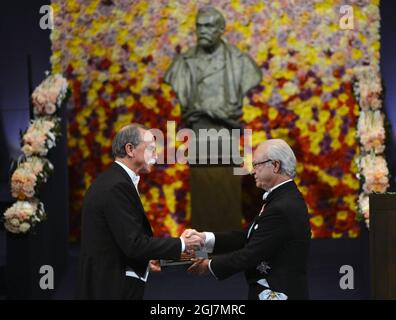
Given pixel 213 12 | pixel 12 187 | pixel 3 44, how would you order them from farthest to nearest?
pixel 3 44 < pixel 213 12 < pixel 12 187

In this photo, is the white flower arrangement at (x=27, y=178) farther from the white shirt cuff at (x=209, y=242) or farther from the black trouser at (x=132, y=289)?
the black trouser at (x=132, y=289)

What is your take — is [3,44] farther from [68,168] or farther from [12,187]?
[12,187]

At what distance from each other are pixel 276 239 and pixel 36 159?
10.5ft

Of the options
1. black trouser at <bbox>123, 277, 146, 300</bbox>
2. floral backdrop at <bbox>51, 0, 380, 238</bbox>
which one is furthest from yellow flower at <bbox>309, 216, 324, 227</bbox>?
black trouser at <bbox>123, 277, 146, 300</bbox>

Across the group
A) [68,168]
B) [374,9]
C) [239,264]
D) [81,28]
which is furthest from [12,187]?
[374,9]

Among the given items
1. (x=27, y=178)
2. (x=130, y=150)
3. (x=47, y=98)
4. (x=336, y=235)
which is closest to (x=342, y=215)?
(x=336, y=235)

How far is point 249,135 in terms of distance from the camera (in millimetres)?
7555

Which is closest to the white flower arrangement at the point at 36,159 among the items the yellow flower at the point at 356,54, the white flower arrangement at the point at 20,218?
the white flower arrangement at the point at 20,218

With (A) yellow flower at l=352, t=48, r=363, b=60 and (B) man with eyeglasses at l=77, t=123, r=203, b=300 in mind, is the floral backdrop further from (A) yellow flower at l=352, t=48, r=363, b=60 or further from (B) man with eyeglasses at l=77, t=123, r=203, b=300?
(B) man with eyeglasses at l=77, t=123, r=203, b=300

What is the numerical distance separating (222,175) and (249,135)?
88 centimetres

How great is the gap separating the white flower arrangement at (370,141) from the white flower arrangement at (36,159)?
246cm

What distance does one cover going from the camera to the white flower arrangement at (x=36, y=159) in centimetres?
554

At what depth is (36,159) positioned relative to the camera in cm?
590

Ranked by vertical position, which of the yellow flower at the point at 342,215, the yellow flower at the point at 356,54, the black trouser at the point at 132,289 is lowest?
the black trouser at the point at 132,289
